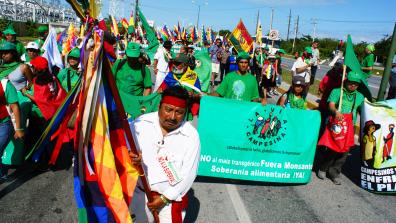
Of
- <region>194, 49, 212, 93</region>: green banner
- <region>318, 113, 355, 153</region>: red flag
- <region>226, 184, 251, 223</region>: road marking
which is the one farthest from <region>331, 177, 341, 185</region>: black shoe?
<region>194, 49, 212, 93</region>: green banner

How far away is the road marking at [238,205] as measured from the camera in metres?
4.34

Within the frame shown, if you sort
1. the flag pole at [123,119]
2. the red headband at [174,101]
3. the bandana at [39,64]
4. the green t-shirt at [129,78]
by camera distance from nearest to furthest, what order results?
the flag pole at [123,119]
the red headband at [174,101]
the bandana at [39,64]
the green t-shirt at [129,78]

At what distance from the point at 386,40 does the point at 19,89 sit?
5477cm

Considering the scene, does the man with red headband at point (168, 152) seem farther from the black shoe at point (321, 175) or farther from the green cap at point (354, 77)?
the black shoe at point (321, 175)

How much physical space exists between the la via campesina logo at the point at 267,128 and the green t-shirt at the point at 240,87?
23.0 inches

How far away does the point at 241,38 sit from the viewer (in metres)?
8.82

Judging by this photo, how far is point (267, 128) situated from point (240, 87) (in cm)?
87

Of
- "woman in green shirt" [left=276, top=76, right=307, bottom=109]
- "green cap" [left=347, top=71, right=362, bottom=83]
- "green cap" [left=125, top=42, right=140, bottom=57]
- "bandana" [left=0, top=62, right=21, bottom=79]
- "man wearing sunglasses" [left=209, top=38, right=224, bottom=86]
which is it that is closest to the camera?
"bandana" [left=0, top=62, right=21, bottom=79]

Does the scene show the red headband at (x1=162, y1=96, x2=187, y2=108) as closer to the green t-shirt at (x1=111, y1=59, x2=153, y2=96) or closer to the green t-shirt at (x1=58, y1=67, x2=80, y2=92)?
the green t-shirt at (x1=111, y1=59, x2=153, y2=96)

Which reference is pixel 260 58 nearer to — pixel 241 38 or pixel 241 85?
pixel 241 38

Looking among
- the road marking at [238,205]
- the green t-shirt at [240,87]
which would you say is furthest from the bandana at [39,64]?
the road marking at [238,205]

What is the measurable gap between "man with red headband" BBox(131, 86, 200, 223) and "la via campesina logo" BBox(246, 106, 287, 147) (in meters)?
2.64

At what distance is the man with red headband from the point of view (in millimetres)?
2709

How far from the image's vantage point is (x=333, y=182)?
5.87 m
